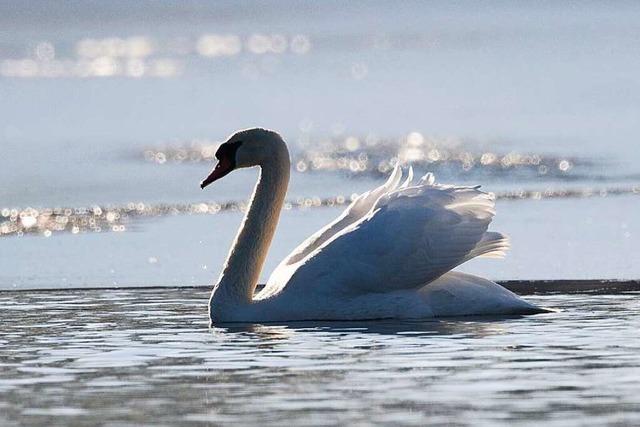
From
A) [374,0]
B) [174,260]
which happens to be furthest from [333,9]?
[174,260]

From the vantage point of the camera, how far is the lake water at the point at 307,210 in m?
8.44

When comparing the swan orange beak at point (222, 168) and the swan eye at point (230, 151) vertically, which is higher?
the swan eye at point (230, 151)

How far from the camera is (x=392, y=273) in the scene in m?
11.5

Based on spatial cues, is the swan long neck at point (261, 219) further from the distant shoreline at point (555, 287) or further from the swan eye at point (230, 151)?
the distant shoreline at point (555, 287)

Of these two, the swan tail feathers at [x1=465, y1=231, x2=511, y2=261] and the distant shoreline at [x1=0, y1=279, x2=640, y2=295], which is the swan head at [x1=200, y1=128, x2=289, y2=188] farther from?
the distant shoreline at [x1=0, y1=279, x2=640, y2=295]

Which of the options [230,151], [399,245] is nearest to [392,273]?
[399,245]

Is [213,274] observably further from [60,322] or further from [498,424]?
[498,424]

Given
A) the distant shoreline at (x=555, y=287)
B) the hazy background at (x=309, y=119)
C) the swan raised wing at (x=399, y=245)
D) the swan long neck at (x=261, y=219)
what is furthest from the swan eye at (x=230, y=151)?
the hazy background at (x=309, y=119)

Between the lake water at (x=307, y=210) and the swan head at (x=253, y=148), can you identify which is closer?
the lake water at (x=307, y=210)

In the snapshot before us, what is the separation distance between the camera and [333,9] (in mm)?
68000

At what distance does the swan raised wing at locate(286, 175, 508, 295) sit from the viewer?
11.4 meters

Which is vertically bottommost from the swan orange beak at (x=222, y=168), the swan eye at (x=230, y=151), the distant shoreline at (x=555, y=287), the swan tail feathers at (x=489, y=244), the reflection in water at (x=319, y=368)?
the reflection in water at (x=319, y=368)

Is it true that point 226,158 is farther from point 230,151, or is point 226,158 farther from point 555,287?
point 555,287

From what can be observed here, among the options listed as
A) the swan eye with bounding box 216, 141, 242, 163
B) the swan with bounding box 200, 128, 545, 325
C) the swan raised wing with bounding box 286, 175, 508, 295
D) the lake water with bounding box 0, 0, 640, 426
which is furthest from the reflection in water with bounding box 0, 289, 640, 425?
the swan eye with bounding box 216, 141, 242, 163
